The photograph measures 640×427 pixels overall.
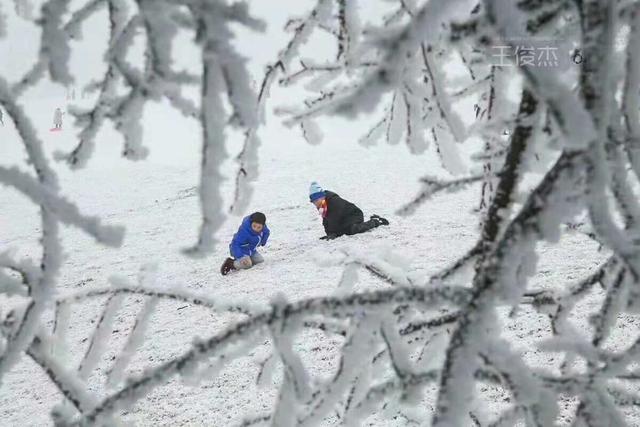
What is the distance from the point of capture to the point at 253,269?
7.89m

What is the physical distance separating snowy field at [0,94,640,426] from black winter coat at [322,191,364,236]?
7.9 inches

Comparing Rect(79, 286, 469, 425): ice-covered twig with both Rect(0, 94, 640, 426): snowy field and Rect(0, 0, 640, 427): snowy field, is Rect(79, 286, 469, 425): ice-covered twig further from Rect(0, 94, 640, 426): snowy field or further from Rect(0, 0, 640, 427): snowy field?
Rect(0, 94, 640, 426): snowy field

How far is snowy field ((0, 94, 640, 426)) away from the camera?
4277 mm

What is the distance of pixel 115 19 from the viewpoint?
1.13m

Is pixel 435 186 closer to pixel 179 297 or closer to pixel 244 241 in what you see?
pixel 179 297

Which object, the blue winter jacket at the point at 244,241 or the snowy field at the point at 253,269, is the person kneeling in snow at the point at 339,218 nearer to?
the snowy field at the point at 253,269

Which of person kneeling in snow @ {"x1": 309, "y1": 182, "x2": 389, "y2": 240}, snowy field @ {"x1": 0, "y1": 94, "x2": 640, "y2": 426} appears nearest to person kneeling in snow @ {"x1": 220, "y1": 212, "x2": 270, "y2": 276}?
snowy field @ {"x1": 0, "y1": 94, "x2": 640, "y2": 426}

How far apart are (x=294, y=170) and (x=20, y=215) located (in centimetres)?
771

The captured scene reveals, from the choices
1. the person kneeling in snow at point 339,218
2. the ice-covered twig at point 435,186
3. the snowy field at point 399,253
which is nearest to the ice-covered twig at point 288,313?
the snowy field at point 399,253

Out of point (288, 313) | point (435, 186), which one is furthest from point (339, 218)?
point (288, 313)

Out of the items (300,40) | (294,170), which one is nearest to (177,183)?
(294,170)

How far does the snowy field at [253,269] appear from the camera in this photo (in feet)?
14.0

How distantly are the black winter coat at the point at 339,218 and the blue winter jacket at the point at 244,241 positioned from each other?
1.25m

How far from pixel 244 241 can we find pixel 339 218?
161cm
